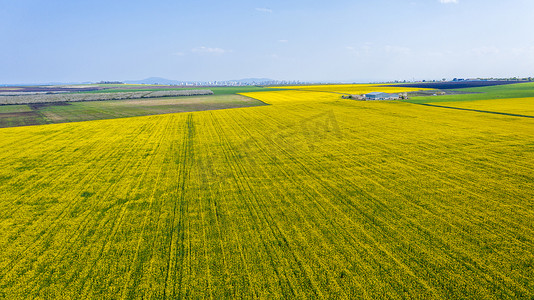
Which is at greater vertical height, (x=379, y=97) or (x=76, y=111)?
(x=379, y=97)

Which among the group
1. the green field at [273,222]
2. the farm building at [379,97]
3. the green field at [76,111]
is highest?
the farm building at [379,97]

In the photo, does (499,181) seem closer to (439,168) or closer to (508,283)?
(439,168)

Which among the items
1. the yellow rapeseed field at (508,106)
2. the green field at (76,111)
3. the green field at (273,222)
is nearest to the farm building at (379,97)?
the yellow rapeseed field at (508,106)

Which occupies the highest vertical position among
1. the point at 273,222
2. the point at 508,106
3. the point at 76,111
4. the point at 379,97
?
the point at 379,97

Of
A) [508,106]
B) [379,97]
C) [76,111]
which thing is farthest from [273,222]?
[379,97]

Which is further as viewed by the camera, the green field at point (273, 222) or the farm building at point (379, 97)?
the farm building at point (379, 97)

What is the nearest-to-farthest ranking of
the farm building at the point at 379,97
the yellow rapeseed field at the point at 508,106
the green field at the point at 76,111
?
the yellow rapeseed field at the point at 508,106 < the green field at the point at 76,111 < the farm building at the point at 379,97

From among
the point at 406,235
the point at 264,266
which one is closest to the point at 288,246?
the point at 264,266

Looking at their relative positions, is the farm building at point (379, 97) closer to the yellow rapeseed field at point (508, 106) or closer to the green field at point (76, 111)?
the yellow rapeseed field at point (508, 106)

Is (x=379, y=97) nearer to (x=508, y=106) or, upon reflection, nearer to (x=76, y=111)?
(x=508, y=106)

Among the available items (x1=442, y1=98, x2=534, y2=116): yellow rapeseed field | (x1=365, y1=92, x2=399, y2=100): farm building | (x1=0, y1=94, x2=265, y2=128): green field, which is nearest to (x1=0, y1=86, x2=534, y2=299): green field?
(x1=442, y1=98, x2=534, y2=116): yellow rapeseed field
